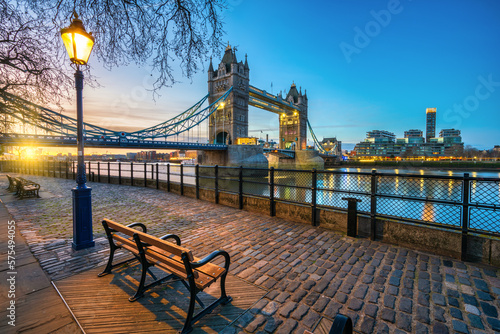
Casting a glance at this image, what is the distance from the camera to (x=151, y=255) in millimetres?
2426

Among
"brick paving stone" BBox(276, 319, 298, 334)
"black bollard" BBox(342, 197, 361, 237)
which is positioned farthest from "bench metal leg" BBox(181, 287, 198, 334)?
"black bollard" BBox(342, 197, 361, 237)

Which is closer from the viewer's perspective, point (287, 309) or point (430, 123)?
point (287, 309)

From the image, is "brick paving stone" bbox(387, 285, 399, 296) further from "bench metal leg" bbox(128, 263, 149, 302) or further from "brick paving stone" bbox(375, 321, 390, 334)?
"bench metal leg" bbox(128, 263, 149, 302)

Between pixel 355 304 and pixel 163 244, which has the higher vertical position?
pixel 163 244

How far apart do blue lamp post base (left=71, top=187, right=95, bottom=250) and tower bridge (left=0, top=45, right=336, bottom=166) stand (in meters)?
4.73

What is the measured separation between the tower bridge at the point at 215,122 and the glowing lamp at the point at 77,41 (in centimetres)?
435

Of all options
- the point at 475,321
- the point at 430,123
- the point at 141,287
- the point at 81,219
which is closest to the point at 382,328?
the point at 475,321

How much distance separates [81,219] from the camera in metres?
3.89

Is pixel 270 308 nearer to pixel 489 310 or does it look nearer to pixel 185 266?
pixel 185 266

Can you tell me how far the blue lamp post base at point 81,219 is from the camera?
3826 millimetres

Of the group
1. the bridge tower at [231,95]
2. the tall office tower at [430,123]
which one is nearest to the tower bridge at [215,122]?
the bridge tower at [231,95]

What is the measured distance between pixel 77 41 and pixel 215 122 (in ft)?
186

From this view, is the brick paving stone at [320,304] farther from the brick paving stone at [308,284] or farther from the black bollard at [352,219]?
the black bollard at [352,219]

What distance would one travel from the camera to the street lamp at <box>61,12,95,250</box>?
348 cm
